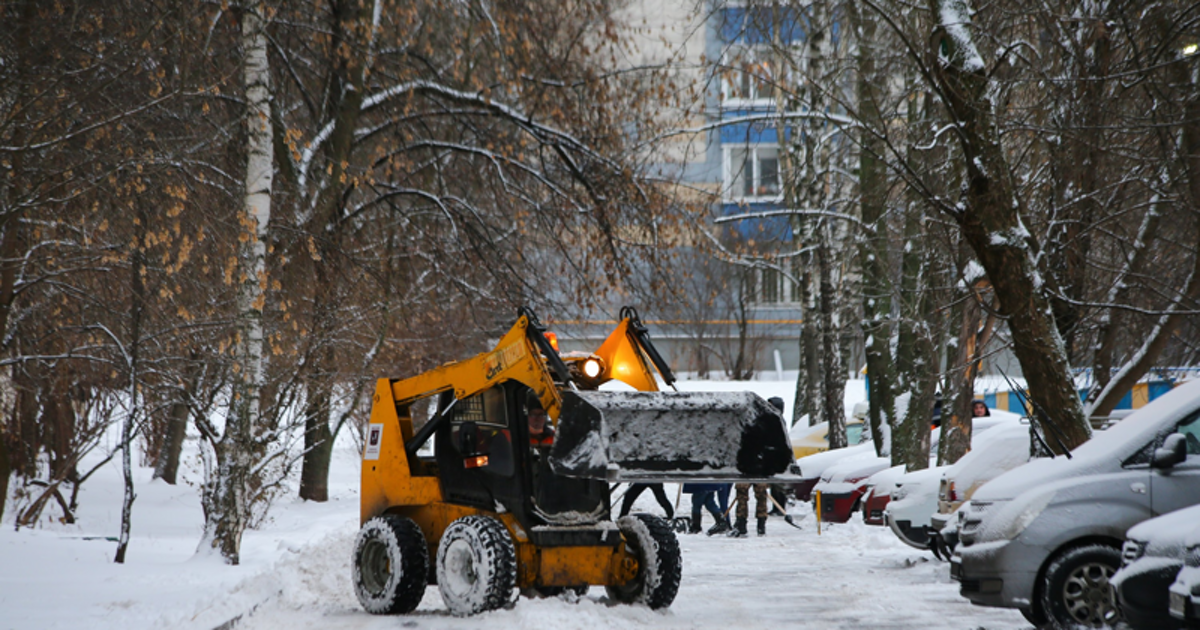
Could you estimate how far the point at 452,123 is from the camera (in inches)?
665

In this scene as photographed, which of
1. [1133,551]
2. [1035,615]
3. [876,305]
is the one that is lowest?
[1035,615]

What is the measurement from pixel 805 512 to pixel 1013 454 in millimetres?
8264

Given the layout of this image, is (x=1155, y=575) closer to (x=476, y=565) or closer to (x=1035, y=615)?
(x=1035, y=615)

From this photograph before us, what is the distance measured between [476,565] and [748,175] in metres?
13.7

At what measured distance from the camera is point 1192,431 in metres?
8.62

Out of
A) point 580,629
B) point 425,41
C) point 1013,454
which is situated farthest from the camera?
point 425,41

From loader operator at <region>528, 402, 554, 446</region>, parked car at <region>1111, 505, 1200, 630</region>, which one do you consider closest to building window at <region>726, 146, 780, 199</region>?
loader operator at <region>528, 402, 554, 446</region>

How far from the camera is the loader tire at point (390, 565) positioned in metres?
9.33

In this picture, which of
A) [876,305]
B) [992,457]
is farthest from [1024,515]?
[876,305]

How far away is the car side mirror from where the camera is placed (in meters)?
8.23

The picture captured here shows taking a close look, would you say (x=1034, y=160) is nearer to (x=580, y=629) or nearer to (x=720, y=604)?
(x=720, y=604)

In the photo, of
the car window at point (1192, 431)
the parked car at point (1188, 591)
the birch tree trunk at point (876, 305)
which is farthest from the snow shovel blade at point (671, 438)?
the birch tree trunk at point (876, 305)

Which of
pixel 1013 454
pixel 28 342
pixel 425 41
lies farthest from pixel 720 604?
pixel 425 41

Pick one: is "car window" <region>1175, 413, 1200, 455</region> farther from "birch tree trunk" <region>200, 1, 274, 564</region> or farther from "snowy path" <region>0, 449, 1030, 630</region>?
"birch tree trunk" <region>200, 1, 274, 564</region>
